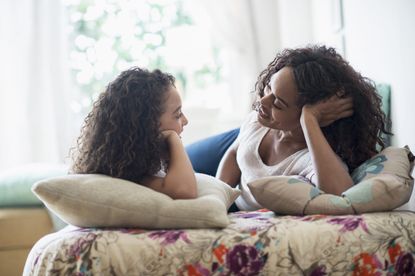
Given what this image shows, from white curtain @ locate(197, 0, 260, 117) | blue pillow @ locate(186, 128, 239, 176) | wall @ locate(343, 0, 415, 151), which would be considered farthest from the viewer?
white curtain @ locate(197, 0, 260, 117)

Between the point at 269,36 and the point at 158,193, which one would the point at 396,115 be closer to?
the point at 158,193

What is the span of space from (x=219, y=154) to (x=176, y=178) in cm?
83

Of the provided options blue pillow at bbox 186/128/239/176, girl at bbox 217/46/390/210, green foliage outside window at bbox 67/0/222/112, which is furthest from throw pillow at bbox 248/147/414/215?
green foliage outside window at bbox 67/0/222/112

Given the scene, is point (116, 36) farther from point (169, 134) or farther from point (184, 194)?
→ point (184, 194)

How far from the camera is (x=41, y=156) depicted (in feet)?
13.0

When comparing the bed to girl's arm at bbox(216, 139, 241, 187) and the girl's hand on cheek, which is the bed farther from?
girl's arm at bbox(216, 139, 241, 187)

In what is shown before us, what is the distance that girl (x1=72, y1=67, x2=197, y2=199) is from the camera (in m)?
1.64

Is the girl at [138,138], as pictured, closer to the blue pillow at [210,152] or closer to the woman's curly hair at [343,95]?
the woman's curly hair at [343,95]

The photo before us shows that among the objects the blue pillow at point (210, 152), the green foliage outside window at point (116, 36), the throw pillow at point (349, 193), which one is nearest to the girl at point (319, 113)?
the throw pillow at point (349, 193)

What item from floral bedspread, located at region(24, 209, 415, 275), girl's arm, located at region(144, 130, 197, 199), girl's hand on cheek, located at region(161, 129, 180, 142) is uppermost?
girl's hand on cheek, located at region(161, 129, 180, 142)

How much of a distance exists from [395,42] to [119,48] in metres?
2.48

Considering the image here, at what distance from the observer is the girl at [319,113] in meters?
1.76

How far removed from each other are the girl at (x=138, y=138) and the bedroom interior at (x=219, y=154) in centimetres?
12

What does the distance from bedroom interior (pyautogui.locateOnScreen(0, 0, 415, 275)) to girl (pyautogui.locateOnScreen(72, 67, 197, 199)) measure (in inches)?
4.7
